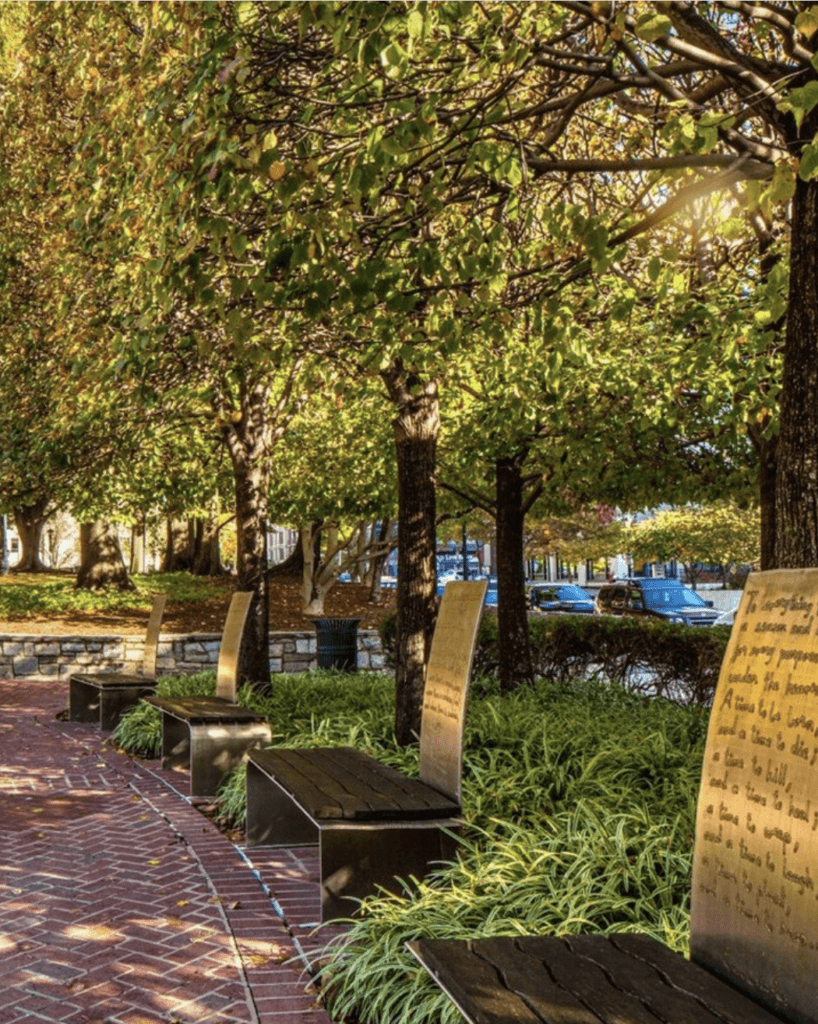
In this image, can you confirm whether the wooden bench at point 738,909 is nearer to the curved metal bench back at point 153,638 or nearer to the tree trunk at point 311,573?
the curved metal bench back at point 153,638

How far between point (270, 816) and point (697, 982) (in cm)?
443

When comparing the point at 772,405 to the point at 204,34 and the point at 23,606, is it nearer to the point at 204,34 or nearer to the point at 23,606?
the point at 204,34

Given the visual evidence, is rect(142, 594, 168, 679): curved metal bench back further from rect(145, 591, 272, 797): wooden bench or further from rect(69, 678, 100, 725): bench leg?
rect(145, 591, 272, 797): wooden bench

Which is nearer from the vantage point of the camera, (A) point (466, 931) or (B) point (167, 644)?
(A) point (466, 931)

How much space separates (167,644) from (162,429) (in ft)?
21.0

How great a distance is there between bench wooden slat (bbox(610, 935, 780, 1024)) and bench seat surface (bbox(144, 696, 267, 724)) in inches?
226

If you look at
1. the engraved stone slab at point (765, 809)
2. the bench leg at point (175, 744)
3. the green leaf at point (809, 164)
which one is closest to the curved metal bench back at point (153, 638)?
the bench leg at point (175, 744)

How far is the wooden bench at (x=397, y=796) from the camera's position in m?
5.25

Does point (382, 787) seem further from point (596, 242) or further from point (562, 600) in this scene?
point (562, 600)

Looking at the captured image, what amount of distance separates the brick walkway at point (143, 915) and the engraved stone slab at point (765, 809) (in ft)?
5.80

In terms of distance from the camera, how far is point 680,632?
12.8m

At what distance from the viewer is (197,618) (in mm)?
24578

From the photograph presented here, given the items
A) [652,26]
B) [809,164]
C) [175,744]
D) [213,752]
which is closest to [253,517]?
[175,744]

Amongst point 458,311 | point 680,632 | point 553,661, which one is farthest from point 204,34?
point 553,661
